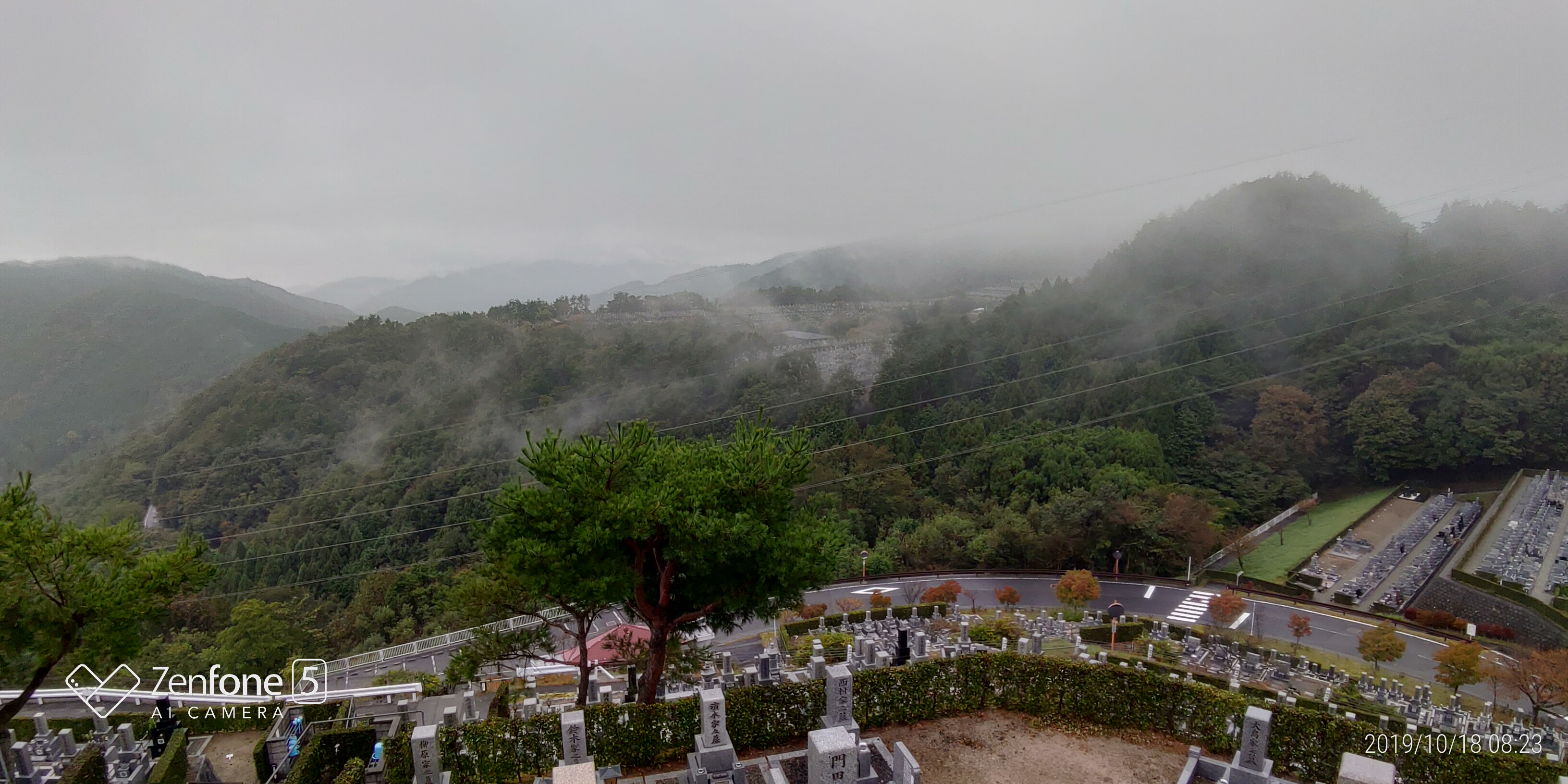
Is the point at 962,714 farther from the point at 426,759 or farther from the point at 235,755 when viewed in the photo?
the point at 235,755

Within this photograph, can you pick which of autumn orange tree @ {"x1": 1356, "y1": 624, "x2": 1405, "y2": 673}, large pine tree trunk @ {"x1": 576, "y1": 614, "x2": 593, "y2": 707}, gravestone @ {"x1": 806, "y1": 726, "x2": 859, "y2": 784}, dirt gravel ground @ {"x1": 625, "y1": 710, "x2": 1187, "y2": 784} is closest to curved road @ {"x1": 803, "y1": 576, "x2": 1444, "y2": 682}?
autumn orange tree @ {"x1": 1356, "y1": 624, "x2": 1405, "y2": 673}

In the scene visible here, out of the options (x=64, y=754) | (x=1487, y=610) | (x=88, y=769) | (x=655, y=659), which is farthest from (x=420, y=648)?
(x=1487, y=610)

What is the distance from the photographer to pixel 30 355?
79.9 m

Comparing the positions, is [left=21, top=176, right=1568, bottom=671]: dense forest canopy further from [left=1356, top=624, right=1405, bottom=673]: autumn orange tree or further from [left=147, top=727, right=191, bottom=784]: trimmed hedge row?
[left=147, top=727, right=191, bottom=784]: trimmed hedge row

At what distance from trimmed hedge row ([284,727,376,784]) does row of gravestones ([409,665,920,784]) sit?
2134 millimetres

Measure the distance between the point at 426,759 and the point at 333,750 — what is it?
9.34 ft

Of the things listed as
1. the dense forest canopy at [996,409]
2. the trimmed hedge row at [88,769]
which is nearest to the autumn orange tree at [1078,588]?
the dense forest canopy at [996,409]

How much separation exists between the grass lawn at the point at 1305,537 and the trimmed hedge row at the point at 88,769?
3698 centimetres

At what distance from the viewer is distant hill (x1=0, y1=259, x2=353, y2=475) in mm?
68938

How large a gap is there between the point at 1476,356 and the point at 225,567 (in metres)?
71.4

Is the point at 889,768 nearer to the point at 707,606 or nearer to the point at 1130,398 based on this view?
the point at 707,606

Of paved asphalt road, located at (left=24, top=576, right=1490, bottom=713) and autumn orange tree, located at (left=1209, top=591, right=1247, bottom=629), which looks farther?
autumn orange tree, located at (left=1209, top=591, right=1247, bottom=629)

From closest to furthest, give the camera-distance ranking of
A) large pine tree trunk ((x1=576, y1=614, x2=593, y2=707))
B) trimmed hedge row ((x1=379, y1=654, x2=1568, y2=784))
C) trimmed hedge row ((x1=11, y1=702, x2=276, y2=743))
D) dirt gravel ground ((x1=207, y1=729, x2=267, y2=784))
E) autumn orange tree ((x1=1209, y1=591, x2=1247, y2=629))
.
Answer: trimmed hedge row ((x1=379, y1=654, x2=1568, y2=784))
dirt gravel ground ((x1=207, y1=729, x2=267, y2=784))
large pine tree trunk ((x1=576, y1=614, x2=593, y2=707))
trimmed hedge row ((x1=11, y1=702, x2=276, y2=743))
autumn orange tree ((x1=1209, y1=591, x2=1247, y2=629))

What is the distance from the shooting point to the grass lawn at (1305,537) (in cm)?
3186
